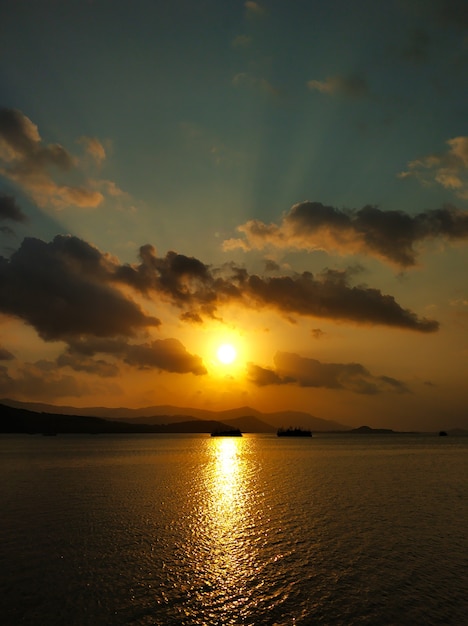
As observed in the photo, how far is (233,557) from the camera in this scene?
32594 mm

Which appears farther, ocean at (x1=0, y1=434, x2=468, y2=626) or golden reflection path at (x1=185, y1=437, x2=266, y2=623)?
golden reflection path at (x1=185, y1=437, x2=266, y2=623)

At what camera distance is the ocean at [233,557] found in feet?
75.1

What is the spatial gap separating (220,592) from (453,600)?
13548 mm

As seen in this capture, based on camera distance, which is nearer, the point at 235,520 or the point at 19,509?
the point at 235,520

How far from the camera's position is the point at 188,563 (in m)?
31.0

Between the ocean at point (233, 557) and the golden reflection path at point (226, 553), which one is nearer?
the ocean at point (233, 557)

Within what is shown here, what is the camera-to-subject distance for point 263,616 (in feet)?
72.4

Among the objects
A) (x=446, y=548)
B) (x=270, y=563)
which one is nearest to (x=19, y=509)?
(x=270, y=563)

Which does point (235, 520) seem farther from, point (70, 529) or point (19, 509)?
point (19, 509)

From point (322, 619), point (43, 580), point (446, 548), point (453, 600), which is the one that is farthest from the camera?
point (446, 548)

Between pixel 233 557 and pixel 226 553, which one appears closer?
pixel 233 557

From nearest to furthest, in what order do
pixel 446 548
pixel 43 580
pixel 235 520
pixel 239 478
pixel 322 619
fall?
pixel 322 619 → pixel 43 580 → pixel 446 548 → pixel 235 520 → pixel 239 478

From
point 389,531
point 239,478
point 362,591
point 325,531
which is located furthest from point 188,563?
point 239,478

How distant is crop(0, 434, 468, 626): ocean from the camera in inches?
→ 901
